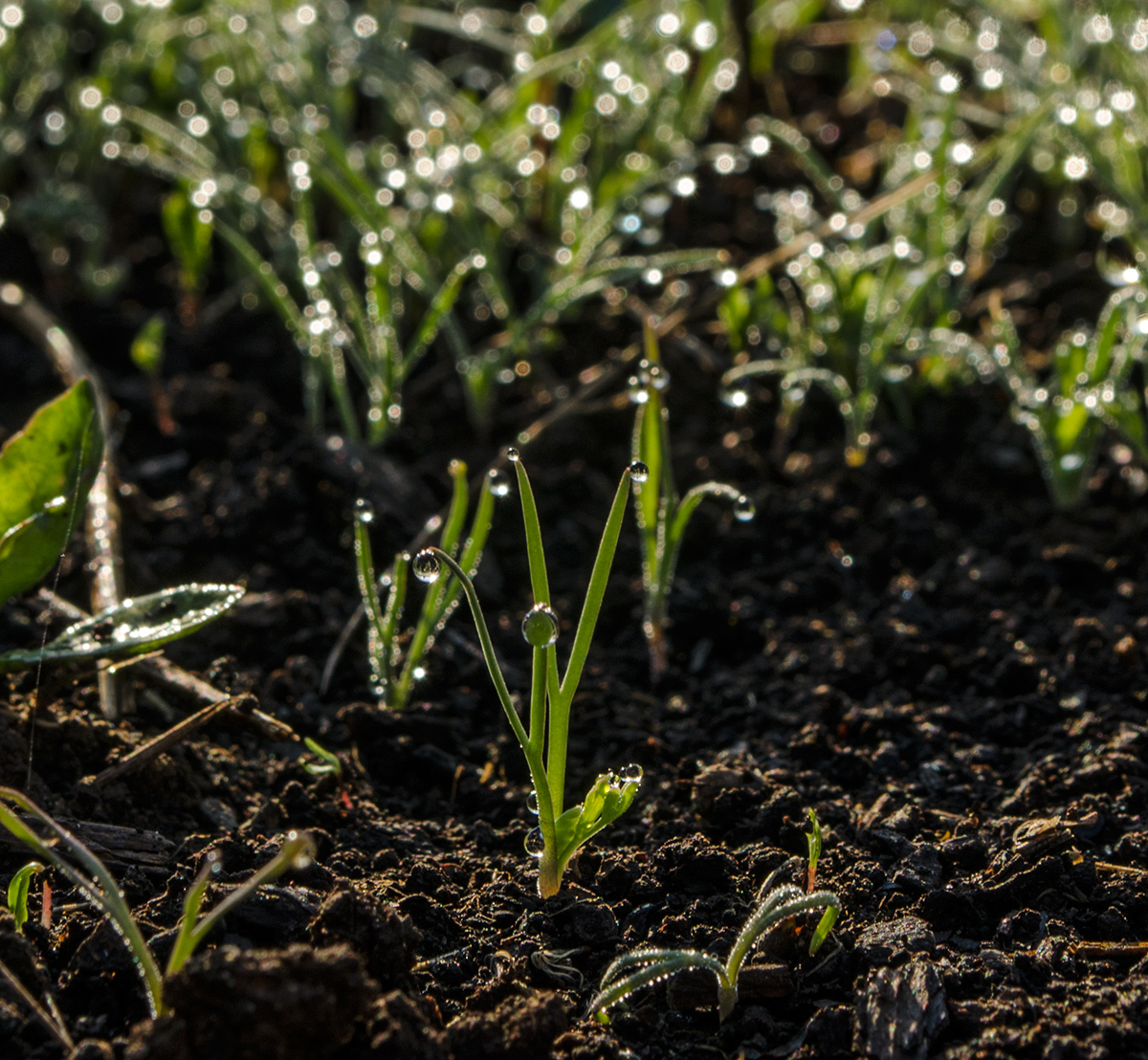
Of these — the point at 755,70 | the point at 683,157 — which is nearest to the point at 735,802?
the point at 683,157

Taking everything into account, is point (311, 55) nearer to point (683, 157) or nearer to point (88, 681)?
point (683, 157)

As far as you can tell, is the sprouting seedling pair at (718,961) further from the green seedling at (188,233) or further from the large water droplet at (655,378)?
the green seedling at (188,233)

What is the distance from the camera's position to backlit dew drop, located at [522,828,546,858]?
1164mm

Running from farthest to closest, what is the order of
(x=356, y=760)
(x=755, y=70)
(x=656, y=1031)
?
(x=755, y=70) → (x=356, y=760) → (x=656, y=1031)

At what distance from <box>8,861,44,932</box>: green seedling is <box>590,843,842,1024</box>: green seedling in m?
0.52

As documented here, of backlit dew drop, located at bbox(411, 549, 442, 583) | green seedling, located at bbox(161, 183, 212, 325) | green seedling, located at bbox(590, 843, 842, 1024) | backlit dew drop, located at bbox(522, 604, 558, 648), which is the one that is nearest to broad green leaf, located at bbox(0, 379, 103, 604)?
backlit dew drop, located at bbox(411, 549, 442, 583)

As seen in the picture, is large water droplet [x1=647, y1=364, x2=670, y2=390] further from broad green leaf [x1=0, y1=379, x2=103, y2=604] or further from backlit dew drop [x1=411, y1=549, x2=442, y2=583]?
broad green leaf [x1=0, y1=379, x2=103, y2=604]

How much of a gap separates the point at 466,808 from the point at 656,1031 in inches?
15.6

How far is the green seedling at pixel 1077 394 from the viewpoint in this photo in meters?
1.66

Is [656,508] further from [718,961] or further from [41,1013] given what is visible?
[41,1013]

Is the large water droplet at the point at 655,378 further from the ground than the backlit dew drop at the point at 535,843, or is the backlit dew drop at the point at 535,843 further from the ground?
the large water droplet at the point at 655,378

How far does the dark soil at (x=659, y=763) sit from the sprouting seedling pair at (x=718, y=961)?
0.03 metres

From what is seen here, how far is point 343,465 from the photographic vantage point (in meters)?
1.80

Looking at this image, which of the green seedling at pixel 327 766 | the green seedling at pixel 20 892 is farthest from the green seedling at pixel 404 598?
the green seedling at pixel 20 892
